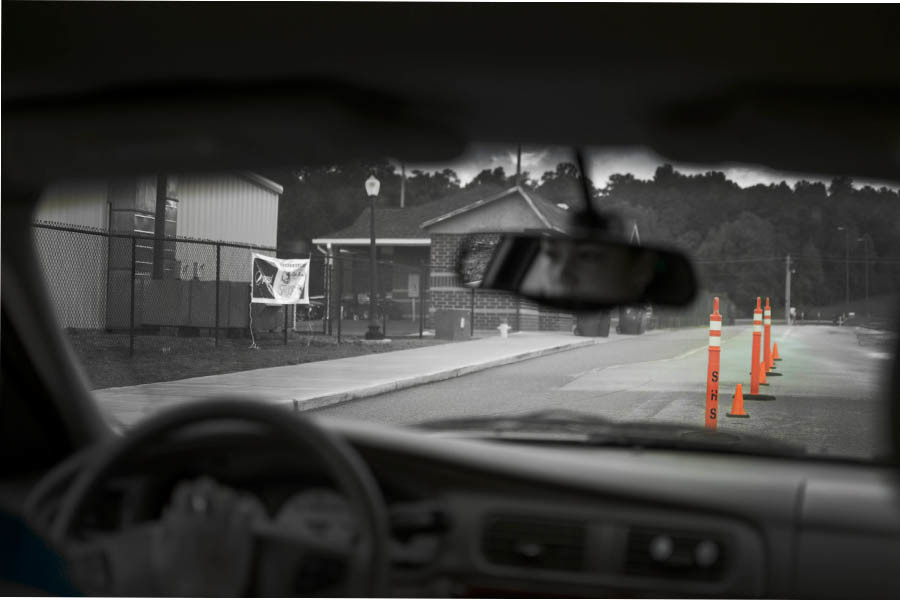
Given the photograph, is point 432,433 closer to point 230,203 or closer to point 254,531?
point 254,531

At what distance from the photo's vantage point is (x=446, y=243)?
566cm

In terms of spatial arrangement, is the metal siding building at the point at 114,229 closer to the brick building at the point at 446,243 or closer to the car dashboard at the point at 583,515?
the brick building at the point at 446,243

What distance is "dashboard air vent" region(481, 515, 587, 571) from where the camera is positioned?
7.85ft

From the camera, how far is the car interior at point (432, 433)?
2107 millimetres

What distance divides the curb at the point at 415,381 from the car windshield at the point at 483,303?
3cm

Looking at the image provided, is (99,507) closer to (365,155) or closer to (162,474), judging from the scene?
(162,474)

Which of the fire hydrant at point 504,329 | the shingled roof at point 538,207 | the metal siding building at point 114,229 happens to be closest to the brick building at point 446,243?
the shingled roof at point 538,207

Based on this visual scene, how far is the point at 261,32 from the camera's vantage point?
2.45m

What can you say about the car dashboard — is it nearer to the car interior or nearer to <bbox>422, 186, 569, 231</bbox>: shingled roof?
the car interior

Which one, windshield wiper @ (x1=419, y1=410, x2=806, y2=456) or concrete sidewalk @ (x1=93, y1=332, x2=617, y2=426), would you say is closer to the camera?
windshield wiper @ (x1=419, y1=410, x2=806, y2=456)

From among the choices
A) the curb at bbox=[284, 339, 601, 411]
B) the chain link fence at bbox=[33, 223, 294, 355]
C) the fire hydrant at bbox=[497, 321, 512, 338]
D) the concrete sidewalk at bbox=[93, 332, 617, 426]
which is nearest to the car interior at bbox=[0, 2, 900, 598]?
the concrete sidewalk at bbox=[93, 332, 617, 426]

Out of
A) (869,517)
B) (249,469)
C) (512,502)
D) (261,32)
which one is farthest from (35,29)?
(869,517)

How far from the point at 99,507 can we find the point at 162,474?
0.51 feet

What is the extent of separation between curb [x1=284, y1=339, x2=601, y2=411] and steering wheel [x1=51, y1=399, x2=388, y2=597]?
15.1 feet
